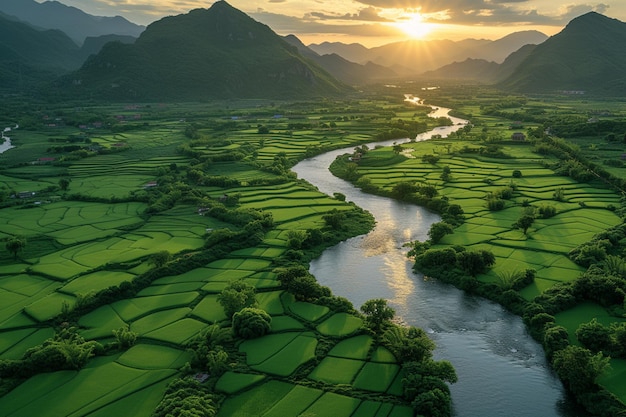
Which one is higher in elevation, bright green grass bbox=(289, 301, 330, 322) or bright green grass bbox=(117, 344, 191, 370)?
bright green grass bbox=(289, 301, 330, 322)

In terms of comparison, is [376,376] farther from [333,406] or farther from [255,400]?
[255,400]

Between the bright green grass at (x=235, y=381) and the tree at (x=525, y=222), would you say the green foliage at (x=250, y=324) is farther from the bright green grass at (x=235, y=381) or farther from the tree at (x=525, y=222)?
the tree at (x=525, y=222)

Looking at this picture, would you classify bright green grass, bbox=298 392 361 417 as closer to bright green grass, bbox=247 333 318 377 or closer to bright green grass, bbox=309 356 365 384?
bright green grass, bbox=309 356 365 384

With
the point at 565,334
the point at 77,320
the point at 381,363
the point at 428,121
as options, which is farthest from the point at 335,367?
the point at 428,121

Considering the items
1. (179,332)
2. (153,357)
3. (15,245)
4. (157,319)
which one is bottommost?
(153,357)

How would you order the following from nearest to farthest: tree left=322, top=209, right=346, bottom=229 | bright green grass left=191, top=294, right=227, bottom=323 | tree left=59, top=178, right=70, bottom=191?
bright green grass left=191, top=294, right=227, bottom=323 < tree left=322, top=209, right=346, bottom=229 < tree left=59, top=178, right=70, bottom=191

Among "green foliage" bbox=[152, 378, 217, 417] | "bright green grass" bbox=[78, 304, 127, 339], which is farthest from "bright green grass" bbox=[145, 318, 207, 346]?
"green foliage" bbox=[152, 378, 217, 417]

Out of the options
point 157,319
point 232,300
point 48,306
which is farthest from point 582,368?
point 48,306

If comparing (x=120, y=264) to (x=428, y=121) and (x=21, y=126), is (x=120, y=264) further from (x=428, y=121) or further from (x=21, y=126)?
(x=428, y=121)
